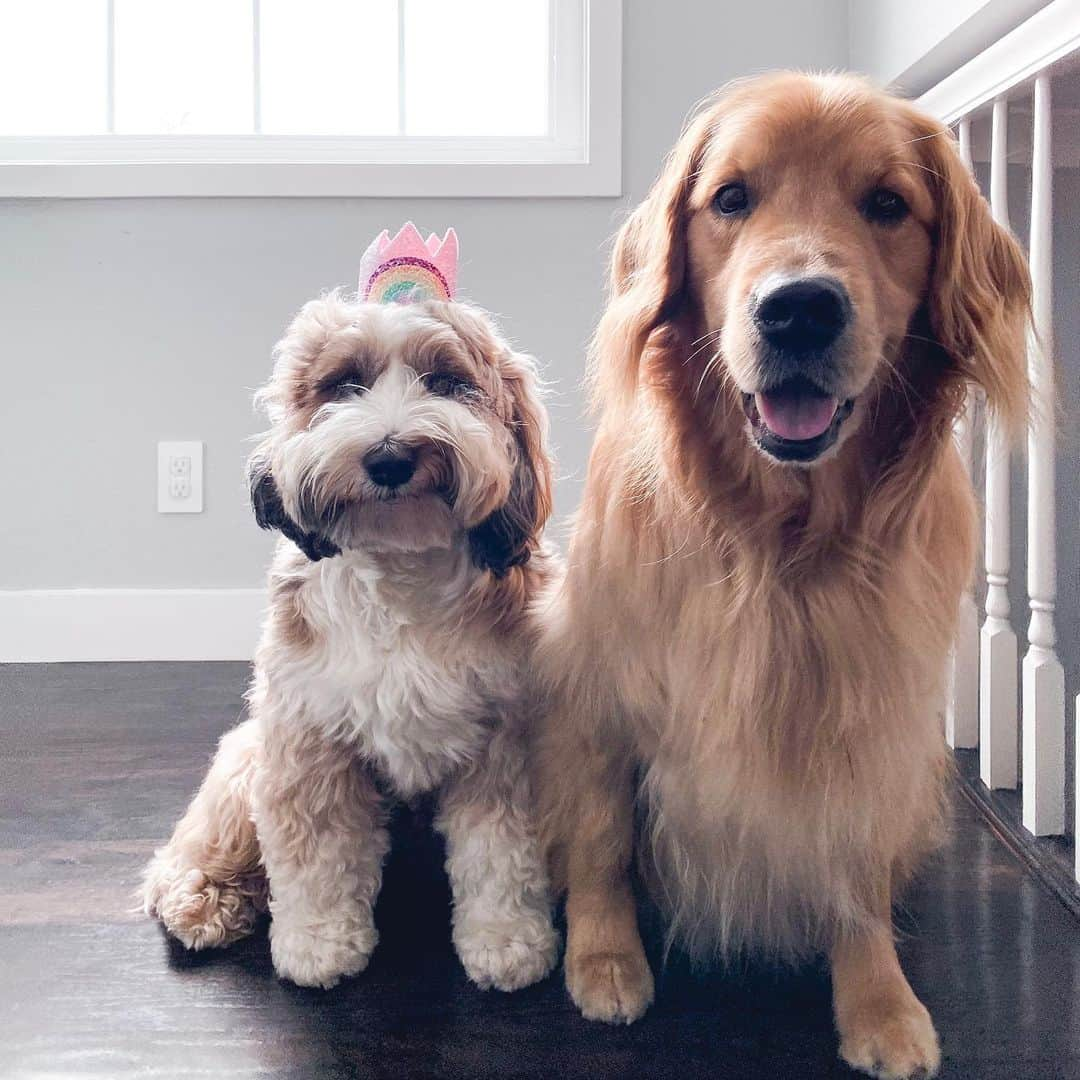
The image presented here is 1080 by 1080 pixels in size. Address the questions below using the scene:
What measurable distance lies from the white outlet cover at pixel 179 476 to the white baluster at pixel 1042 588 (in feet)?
6.07

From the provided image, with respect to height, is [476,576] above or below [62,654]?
above

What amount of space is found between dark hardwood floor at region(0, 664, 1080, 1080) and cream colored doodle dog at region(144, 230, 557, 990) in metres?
0.06

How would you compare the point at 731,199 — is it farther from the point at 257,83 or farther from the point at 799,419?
the point at 257,83

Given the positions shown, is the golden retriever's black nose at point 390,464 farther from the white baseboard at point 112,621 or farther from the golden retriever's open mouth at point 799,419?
the white baseboard at point 112,621

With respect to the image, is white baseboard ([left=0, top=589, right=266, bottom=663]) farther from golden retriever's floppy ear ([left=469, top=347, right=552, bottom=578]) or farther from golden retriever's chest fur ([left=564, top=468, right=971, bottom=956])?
golden retriever's chest fur ([left=564, top=468, right=971, bottom=956])

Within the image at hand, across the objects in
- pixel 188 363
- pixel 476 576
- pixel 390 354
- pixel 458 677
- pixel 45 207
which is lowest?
pixel 458 677

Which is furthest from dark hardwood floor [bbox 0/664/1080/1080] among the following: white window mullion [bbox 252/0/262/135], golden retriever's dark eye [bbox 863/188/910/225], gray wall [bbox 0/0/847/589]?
white window mullion [bbox 252/0/262/135]

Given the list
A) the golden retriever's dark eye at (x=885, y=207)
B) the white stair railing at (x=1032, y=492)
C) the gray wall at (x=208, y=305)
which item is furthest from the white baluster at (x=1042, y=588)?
the gray wall at (x=208, y=305)

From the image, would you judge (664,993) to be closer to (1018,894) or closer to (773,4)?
(1018,894)

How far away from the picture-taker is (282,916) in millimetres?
1205

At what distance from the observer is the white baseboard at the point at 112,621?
2551 mm

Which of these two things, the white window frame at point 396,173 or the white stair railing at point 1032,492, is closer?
the white stair railing at point 1032,492

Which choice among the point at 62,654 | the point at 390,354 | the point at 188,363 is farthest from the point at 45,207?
the point at 390,354

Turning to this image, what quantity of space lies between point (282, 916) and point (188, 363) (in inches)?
65.5
